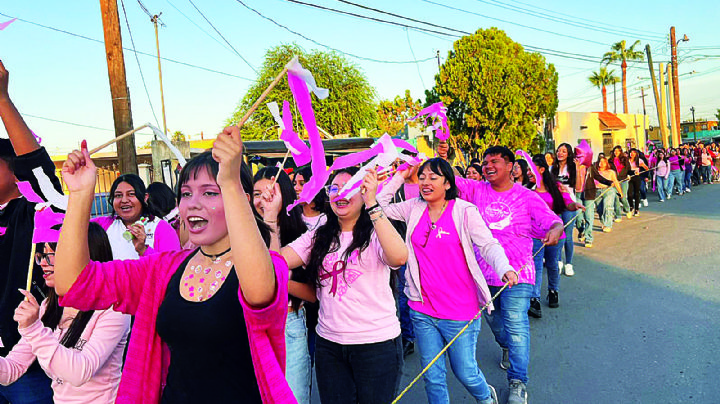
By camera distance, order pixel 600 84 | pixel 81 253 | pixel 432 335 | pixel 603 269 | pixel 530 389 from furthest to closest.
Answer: pixel 600 84
pixel 603 269
pixel 530 389
pixel 432 335
pixel 81 253

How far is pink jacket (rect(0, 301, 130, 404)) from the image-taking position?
183 cm

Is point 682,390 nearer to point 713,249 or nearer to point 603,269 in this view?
point 603,269

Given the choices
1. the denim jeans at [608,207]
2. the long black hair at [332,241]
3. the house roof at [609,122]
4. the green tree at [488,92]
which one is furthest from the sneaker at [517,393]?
the house roof at [609,122]

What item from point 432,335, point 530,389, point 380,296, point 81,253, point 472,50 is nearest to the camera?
point 81,253

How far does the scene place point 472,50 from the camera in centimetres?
1964

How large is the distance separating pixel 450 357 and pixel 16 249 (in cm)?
257

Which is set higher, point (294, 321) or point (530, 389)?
point (294, 321)

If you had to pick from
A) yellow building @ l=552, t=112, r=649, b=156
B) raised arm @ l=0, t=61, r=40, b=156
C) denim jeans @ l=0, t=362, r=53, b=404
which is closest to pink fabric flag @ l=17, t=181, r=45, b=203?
raised arm @ l=0, t=61, r=40, b=156

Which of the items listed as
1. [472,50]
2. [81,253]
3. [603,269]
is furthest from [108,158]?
[81,253]

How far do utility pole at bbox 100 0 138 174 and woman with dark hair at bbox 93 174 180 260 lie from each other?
327 centimetres

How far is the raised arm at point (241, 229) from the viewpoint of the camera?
127 centimetres

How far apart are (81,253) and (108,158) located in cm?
2845

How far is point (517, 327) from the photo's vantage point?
12.0 feet

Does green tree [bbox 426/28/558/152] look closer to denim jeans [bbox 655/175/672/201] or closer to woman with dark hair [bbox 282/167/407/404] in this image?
denim jeans [bbox 655/175/672/201]
